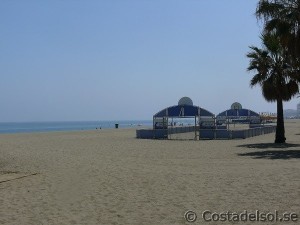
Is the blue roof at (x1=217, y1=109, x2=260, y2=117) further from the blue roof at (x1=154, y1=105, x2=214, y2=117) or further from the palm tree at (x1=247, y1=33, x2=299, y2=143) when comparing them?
the palm tree at (x1=247, y1=33, x2=299, y2=143)

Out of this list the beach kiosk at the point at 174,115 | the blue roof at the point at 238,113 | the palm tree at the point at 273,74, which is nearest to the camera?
the palm tree at the point at 273,74

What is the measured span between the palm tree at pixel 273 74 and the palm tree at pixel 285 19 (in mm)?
4738

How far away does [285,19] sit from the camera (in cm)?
1995

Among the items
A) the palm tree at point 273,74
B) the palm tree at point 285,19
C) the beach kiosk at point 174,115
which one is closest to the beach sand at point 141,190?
the palm tree at point 285,19

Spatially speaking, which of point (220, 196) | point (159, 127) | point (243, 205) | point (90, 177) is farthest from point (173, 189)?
point (159, 127)

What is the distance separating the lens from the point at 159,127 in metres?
36.1

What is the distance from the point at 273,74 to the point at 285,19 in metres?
6.24

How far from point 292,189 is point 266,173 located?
273cm

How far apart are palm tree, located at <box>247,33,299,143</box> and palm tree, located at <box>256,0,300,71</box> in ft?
15.5

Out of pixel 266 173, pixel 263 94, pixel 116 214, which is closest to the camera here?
pixel 116 214

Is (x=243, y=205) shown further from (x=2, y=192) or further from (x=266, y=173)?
(x=2, y=192)

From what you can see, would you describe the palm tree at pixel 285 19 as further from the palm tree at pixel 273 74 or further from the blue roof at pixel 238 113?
the blue roof at pixel 238 113

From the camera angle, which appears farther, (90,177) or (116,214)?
(90,177)

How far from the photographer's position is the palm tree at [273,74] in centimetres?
2532
